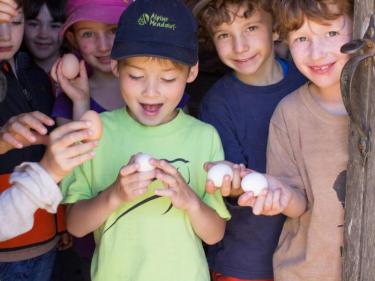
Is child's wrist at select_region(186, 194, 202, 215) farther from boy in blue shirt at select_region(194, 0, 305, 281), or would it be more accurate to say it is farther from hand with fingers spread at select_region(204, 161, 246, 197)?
boy in blue shirt at select_region(194, 0, 305, 281)

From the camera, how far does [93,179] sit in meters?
2.04

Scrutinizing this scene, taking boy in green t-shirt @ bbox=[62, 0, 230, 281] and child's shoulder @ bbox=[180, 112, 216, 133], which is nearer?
boy in green t-shirt @ bbox=[62, 0, 230, 281]

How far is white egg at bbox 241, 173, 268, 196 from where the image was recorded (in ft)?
5.96

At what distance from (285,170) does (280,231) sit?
0.37 m

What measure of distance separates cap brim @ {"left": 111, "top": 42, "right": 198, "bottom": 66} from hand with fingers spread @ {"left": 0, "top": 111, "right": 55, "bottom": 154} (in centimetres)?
33

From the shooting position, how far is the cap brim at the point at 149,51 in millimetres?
1981

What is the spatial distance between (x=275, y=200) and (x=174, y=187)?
298 millimetres

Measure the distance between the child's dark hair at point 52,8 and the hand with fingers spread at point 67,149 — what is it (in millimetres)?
1435

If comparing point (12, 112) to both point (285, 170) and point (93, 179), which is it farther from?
point (285, 170)

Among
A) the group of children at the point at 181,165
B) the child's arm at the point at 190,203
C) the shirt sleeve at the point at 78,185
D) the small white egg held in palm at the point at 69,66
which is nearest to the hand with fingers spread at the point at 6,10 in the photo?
the group of children at the point at 181,165

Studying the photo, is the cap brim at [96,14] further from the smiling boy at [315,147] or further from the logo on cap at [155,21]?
the smiling boy at [315,147]

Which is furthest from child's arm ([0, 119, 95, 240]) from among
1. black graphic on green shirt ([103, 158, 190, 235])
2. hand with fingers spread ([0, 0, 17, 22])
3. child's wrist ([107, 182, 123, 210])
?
hand with fingers spread ([0, 0, 17, 22])

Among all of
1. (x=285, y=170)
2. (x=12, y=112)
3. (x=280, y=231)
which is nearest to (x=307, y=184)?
(x=285, y=170)

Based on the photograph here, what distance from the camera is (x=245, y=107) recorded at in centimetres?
239
